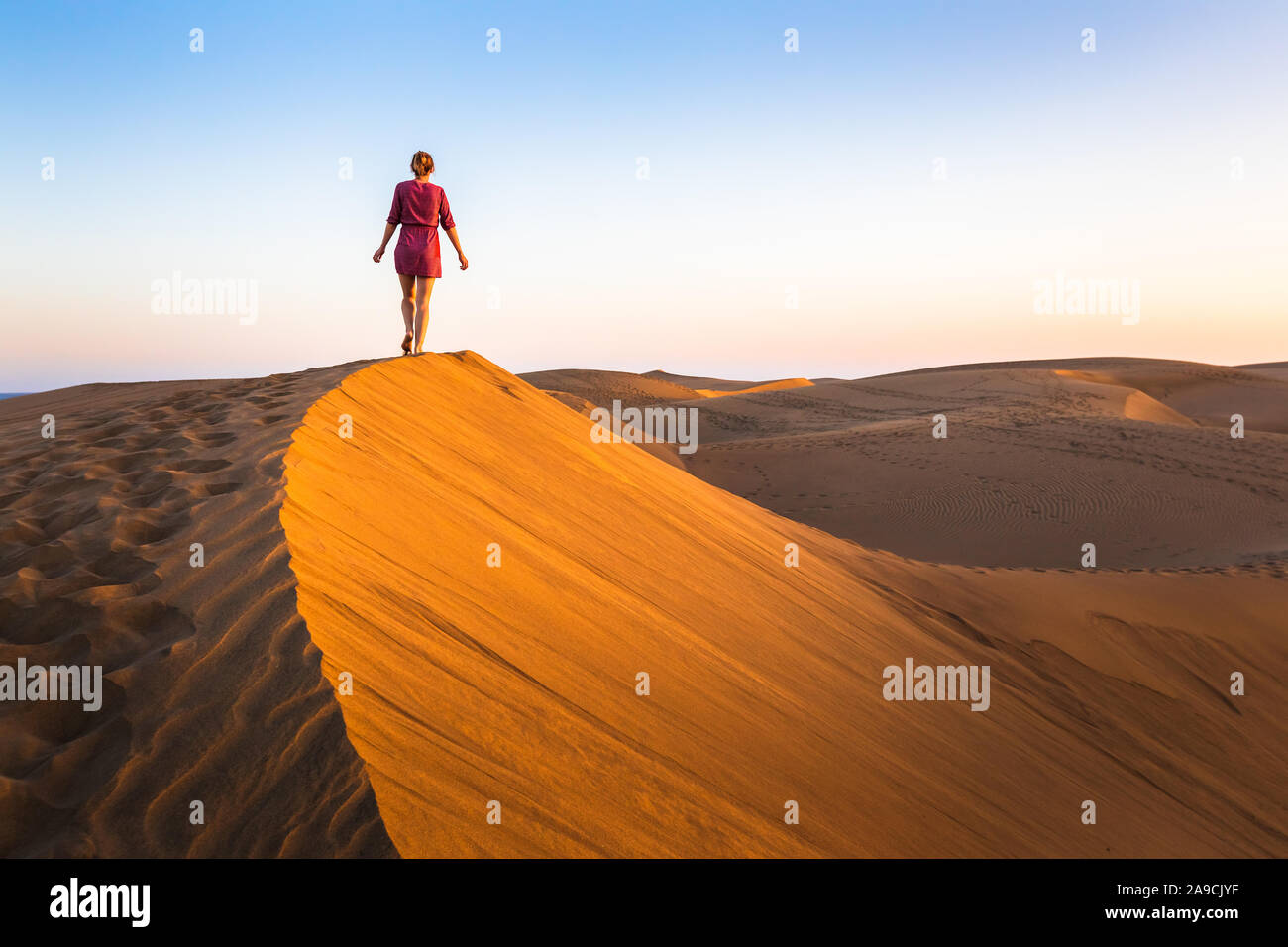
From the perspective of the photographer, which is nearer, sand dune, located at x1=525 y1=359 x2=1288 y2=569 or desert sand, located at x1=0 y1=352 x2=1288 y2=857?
desert sand, located at x1=0 y1=352 x2=1288 y2=857

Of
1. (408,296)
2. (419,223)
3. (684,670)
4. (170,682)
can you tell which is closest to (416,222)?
(419,223)

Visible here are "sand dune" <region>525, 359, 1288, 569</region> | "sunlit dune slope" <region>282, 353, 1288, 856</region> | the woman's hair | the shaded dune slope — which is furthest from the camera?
"sand dune" <region>525, 359, 1288, 569</region>

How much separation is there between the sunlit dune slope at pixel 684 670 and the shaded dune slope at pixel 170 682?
0.37 ft

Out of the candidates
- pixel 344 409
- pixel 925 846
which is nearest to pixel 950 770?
pixel 925 846

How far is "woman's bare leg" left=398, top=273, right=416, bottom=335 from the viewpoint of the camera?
6.38 metres

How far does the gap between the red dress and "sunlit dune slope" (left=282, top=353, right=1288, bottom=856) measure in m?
0.73

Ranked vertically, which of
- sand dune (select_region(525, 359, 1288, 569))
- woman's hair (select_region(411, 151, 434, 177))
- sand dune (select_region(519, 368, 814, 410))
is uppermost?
woman's hair (select_region(411, 151, 434, 177))

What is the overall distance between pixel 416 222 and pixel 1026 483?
10.9 metres

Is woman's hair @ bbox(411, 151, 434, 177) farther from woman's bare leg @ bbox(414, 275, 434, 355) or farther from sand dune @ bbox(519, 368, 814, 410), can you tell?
sand dune @ bbox(519, 368, 814, 410)

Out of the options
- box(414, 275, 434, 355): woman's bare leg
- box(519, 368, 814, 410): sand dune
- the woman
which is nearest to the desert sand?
box(414, 275, 434, 355): woman's bare leg

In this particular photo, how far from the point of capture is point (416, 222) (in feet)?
20.3

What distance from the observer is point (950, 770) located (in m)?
3.77
